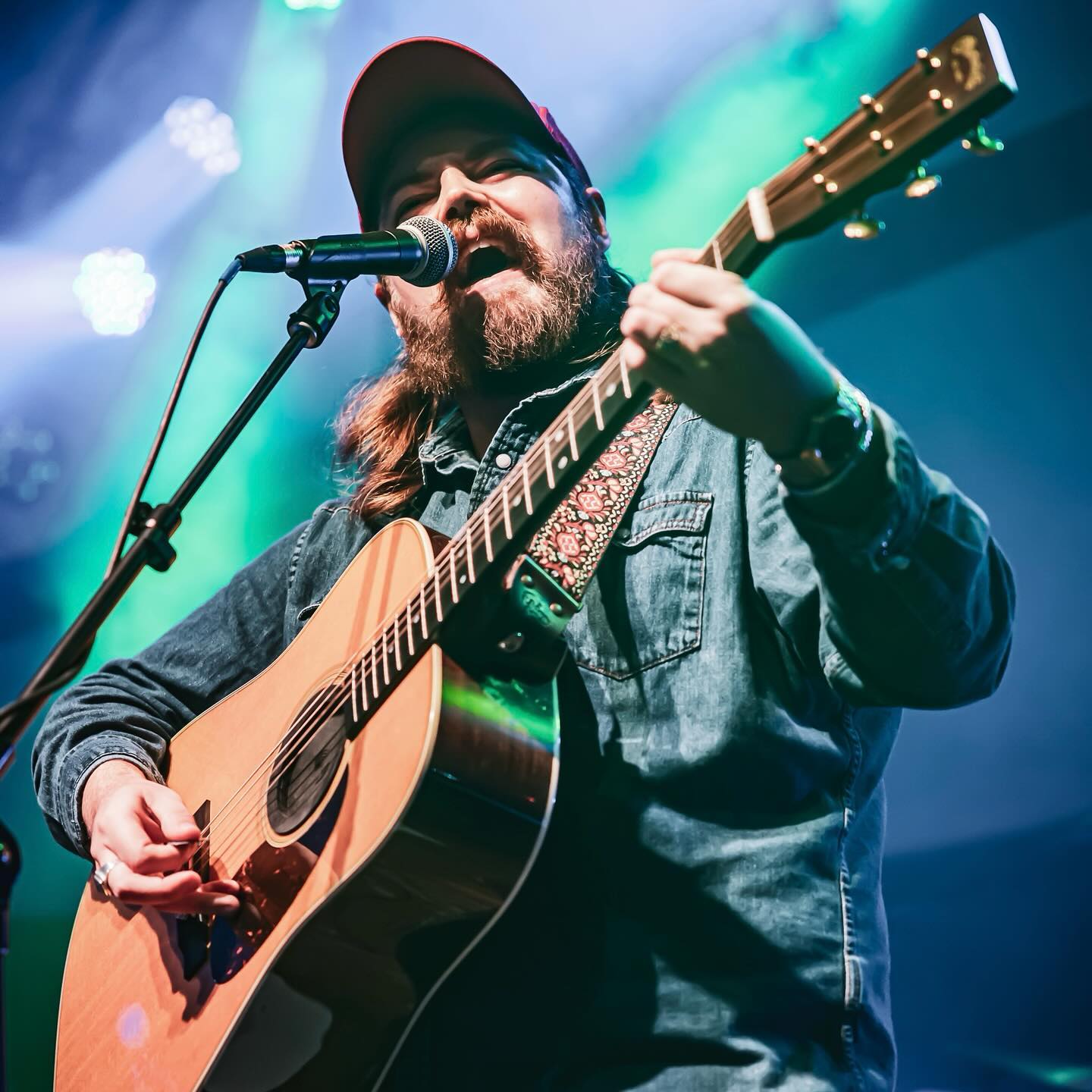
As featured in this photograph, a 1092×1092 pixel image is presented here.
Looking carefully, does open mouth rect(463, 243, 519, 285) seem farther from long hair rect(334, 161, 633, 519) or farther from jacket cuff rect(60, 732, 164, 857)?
jacket cuff rect(60, 732, 164, 857)

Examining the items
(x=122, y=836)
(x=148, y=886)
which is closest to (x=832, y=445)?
(x=148, y=886)

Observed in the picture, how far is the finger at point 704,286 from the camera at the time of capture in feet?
3.27

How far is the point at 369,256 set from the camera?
167 cm

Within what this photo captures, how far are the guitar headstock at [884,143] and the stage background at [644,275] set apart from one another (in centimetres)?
169

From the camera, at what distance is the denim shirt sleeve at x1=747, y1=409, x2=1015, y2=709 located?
110 cm

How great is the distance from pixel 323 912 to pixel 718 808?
1.86 ft

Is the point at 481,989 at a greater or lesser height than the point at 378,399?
lesser

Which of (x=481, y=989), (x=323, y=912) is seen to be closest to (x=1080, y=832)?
(x=481, y=989)

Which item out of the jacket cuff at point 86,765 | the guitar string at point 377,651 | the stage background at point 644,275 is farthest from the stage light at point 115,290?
the guitar string at point 377,651

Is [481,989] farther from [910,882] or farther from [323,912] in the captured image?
[910,882]

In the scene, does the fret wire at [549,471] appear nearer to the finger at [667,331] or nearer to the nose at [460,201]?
the finger at [667,331]

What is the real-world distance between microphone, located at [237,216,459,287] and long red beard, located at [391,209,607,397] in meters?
0.34

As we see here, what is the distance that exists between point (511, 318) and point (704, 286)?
1.16m

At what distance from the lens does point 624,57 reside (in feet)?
10.4
